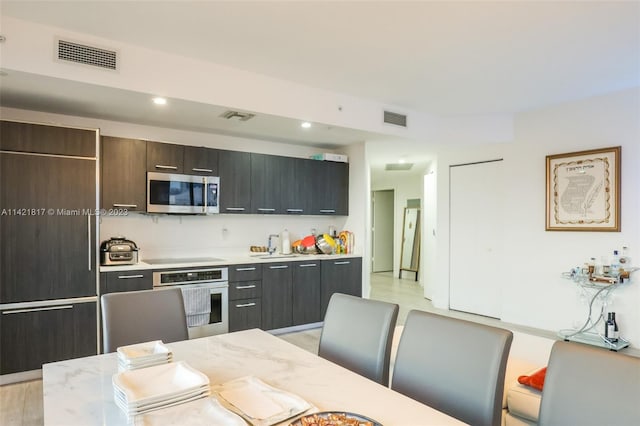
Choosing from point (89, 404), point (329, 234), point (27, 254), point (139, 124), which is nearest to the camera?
point (89, 404)

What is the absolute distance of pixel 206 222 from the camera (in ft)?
15.1

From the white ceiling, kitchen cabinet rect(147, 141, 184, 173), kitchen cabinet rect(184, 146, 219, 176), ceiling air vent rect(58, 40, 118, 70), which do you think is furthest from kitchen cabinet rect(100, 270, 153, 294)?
ceiling air vent rect(58, 40, 118, 70)

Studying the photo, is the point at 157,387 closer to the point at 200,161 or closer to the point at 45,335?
the point at 45,335

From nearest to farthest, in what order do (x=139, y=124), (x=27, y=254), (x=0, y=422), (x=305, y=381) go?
(x=305, y=381)
(x=0, y=422)
(x=27, y=254)
(x=139, y=124)

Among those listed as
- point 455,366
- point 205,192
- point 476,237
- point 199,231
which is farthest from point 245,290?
point 476,237

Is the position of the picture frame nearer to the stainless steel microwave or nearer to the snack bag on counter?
the snack bag on counter

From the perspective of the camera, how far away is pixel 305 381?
4.75 ft

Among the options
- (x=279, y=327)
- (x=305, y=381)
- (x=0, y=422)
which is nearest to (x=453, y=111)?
(x=279, y=327)

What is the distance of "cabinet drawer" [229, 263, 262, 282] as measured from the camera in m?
4.11

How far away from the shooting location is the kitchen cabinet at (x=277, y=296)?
4.32 m

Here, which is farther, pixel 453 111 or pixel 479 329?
pixel 453 111

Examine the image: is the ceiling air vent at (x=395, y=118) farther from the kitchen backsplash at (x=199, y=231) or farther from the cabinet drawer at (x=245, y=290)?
the cabinet drawer at (x=245, y=290)

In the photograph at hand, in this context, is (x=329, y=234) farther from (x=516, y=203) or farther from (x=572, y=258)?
(x=572, y=258)

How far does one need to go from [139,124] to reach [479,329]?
12.9ft
